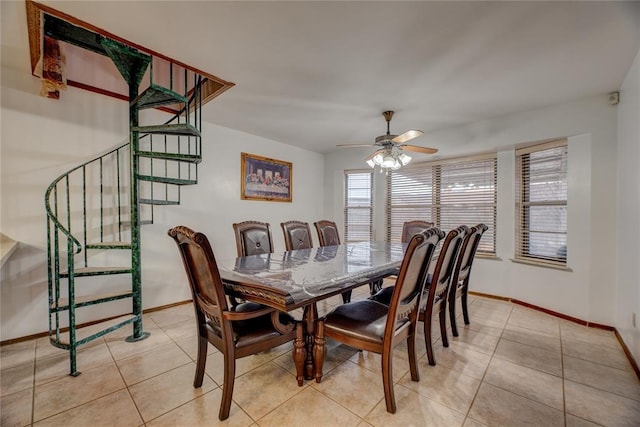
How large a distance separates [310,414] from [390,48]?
2.54 meters

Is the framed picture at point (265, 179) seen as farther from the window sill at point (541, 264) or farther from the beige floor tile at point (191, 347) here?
the window sill at point (541, 264)

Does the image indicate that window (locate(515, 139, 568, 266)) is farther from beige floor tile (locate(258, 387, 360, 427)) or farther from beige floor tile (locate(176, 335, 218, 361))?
beige floor tile (locate(176, 335, 218, 361))

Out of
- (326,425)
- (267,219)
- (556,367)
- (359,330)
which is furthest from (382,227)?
(326,425)

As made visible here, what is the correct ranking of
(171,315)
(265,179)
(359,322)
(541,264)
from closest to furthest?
(359,322) → (171,315) → (541,264) → (265,179)

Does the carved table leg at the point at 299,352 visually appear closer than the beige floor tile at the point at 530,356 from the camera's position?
Yes

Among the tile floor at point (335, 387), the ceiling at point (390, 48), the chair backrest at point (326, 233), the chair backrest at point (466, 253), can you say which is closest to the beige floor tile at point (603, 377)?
the tile floor at point (335, 387)

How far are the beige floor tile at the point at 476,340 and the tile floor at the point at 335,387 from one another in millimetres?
16

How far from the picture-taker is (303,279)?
1.65m

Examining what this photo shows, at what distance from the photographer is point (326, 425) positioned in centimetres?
147

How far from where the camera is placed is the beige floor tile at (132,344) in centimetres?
224

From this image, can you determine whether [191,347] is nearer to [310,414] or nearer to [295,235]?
[310,414]

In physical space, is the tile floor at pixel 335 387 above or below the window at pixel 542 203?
below

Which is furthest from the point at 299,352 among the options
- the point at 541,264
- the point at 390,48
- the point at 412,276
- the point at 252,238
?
the point at 541,264

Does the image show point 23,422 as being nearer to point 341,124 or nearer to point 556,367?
point 556,367
